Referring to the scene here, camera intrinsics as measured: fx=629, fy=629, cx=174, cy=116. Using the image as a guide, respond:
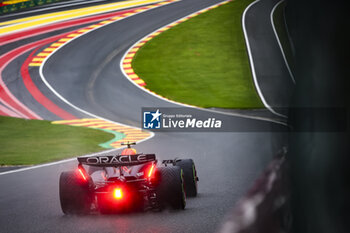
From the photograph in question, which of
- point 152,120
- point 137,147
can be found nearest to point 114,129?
point 152,120

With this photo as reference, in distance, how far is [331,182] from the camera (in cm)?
374

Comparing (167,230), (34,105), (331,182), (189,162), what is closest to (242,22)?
(34,105)

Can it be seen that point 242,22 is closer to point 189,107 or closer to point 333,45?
point 189,107

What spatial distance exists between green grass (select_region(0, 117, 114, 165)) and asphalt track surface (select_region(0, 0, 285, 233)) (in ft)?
5.28

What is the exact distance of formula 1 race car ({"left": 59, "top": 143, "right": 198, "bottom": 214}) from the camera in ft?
24.7

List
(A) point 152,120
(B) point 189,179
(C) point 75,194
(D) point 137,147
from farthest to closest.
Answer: (A) point 152,120 < (D) point 137,147 < (B) point 189,179 < (C) point 75,194

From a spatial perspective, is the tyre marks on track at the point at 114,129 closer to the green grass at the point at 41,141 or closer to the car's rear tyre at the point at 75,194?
the green grass at the point at 41,141

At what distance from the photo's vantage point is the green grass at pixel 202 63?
2895 centimetres

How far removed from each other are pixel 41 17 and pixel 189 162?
110 feet

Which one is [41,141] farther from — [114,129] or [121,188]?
[121,188]

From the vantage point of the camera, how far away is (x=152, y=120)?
24.3 metres

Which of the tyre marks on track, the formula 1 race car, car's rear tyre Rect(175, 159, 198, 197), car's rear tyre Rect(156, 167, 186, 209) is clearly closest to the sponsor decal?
the formula 1 race car

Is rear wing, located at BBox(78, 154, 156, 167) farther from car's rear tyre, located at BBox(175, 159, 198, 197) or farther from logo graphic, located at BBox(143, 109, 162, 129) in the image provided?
logo graphic, located at BBox(143, 109, 162, 129)

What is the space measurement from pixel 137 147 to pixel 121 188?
882 cm
